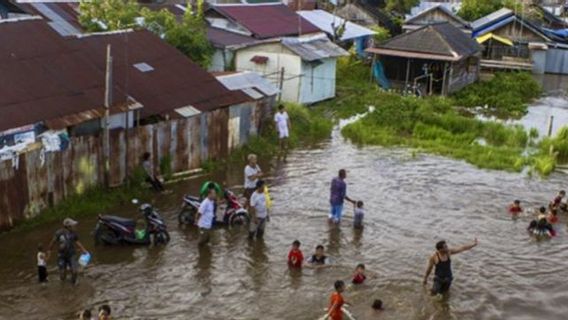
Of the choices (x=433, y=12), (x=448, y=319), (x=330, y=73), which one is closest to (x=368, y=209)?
(x=448, y=319)

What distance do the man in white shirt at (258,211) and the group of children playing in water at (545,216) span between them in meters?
6.43

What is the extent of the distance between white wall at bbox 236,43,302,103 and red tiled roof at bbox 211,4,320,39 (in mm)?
3503

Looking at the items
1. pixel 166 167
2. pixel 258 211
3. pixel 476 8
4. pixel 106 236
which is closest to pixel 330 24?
pixel 476 8

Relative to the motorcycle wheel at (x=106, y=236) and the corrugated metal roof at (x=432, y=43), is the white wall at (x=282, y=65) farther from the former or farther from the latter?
the motorcycle wheel at (x=106, y=236)

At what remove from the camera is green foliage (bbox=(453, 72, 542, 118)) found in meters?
31.7

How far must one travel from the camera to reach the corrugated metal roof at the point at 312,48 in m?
28.7

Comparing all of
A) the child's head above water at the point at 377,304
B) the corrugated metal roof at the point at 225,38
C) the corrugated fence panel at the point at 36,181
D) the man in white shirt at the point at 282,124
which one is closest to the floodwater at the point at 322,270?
the child's head above water at the point at 377,304

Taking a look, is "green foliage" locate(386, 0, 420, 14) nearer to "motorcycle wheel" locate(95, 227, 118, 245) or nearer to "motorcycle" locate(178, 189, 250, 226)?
"motorcycle" locate(178, 189, 250, 226)

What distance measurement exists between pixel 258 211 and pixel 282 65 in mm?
15297

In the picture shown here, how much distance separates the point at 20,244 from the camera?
14023mm

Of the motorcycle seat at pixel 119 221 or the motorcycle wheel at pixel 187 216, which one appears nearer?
the motorcycle seat at pixel 119 221

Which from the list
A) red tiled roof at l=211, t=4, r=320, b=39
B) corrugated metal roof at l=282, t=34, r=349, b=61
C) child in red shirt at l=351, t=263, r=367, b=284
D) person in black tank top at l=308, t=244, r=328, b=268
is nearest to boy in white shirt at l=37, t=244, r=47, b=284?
person in black tank top at l=308, t=244, r=328, b=268

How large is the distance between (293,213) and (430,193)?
4414 millimetres

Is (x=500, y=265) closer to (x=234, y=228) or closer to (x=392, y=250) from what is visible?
(x=392, y=250)
